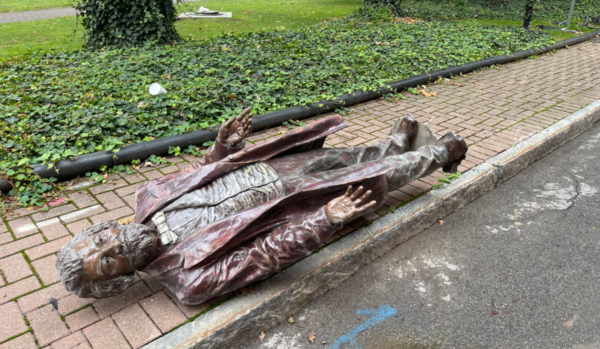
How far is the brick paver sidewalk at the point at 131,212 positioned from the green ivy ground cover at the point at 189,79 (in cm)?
60

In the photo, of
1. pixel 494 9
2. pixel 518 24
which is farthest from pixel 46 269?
pixel 494 9

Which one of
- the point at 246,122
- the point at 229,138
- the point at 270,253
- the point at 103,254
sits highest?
the point at 246,122

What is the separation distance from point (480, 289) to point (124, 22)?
793cm

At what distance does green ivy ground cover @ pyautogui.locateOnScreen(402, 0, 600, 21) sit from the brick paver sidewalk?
780 centimetres

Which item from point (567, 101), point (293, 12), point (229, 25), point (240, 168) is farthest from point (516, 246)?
point (293, 12)

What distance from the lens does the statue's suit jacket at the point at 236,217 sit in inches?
98.6

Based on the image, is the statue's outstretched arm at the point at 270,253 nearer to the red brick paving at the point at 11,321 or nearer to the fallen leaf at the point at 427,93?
the red brick paving at the point at 11,321

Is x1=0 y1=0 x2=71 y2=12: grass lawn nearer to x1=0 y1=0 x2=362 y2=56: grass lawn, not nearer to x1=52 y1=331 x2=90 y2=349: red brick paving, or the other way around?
x1=0 y1=0 x2=362 y2=56: grass lawn

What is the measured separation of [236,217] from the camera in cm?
261

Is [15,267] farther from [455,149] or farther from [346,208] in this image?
[455,149]

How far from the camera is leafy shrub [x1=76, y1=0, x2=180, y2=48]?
8.26 meters

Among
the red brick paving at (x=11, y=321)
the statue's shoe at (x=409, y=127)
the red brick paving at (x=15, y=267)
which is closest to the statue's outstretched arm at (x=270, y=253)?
the red brick paving at (x=11, y=321)

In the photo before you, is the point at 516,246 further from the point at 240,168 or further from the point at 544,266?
the point at 240,168

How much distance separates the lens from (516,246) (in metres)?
3.57
